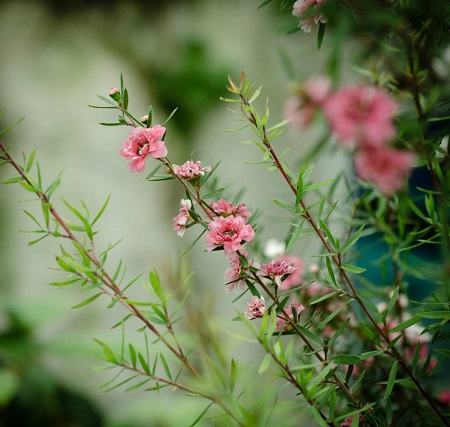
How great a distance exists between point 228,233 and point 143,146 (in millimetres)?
96

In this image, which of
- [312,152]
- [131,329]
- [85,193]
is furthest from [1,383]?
[312,152]

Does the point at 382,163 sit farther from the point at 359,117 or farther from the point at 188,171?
the point at 188,171

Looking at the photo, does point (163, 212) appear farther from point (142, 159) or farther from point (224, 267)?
point (142, 159)

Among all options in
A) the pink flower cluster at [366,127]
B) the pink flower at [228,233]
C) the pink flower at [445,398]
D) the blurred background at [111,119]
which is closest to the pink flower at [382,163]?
the pink flower cluster at [366,127]

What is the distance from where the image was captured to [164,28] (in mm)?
2225

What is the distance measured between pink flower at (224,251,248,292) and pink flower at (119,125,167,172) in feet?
0.32

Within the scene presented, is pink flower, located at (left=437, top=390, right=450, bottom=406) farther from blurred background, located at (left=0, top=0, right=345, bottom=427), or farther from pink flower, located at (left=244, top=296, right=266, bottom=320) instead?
blurred background, located at (left=0, top=0, right=345, bottom=427)

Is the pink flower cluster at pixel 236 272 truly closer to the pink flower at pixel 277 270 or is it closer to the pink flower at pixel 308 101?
the pink flower at pixel 277 270

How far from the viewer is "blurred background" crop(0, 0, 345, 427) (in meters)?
2.13

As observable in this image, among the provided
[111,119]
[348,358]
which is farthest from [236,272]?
[111,119]

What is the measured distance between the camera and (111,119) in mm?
2150

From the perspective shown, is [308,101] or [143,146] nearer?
[308,101]

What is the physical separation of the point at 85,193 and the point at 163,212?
1.11 ft

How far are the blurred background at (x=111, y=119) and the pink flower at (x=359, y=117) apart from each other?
1.82m
